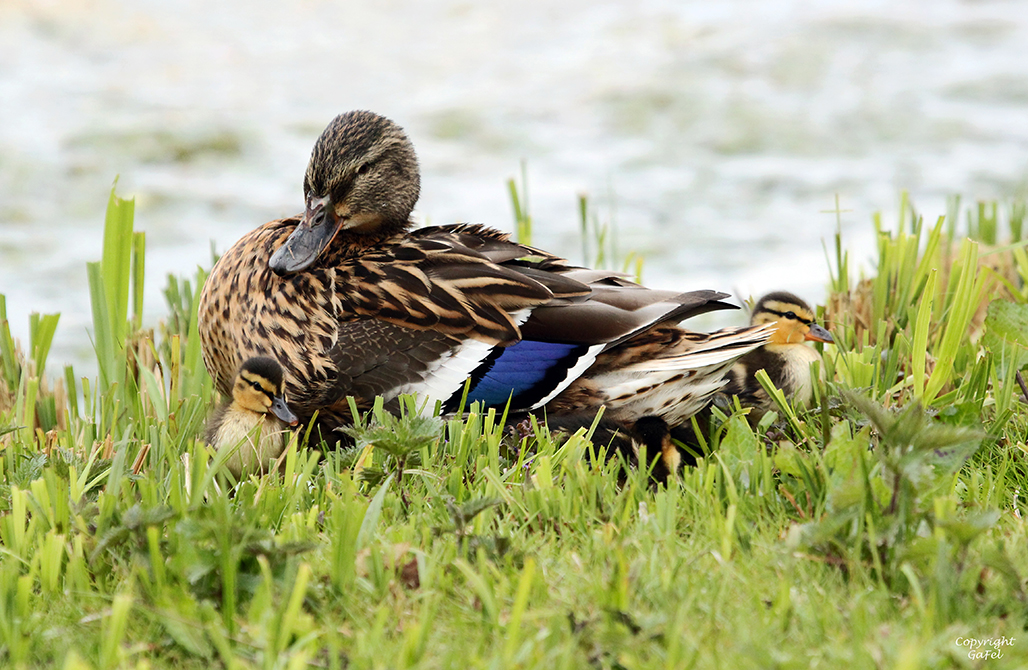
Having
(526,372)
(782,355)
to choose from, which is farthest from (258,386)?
(782,355)

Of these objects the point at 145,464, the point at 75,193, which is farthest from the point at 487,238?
the point at 75,193

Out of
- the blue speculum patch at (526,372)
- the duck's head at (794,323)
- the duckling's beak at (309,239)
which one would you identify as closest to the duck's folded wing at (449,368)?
the blue speculum patch at (526,372)

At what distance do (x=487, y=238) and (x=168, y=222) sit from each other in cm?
448

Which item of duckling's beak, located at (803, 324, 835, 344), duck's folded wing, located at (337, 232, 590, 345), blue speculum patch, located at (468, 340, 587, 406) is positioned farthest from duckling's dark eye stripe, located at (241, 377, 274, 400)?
duckling's beak, located at (803, 324, 835, 344)

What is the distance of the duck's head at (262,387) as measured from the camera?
8.89ft

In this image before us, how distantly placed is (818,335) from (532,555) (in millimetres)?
1716

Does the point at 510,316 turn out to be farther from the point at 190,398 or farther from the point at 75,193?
the point at 75,193

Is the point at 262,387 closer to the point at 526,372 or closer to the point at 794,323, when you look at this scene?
the point at 526,372

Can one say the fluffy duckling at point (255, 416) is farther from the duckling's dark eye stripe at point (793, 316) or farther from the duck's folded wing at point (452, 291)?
the duckling's dark eye stripe at point (793, 316)

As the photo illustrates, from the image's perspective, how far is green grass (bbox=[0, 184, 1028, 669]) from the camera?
153cm

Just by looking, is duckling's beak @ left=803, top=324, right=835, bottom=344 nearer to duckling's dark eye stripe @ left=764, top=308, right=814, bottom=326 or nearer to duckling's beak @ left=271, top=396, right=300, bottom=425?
duckling's dark eye stripe @ left=764, top=308, right=814, bottom=326

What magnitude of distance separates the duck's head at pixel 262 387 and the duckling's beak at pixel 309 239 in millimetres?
346

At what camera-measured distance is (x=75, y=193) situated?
734cm

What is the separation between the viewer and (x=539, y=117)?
927 cm
